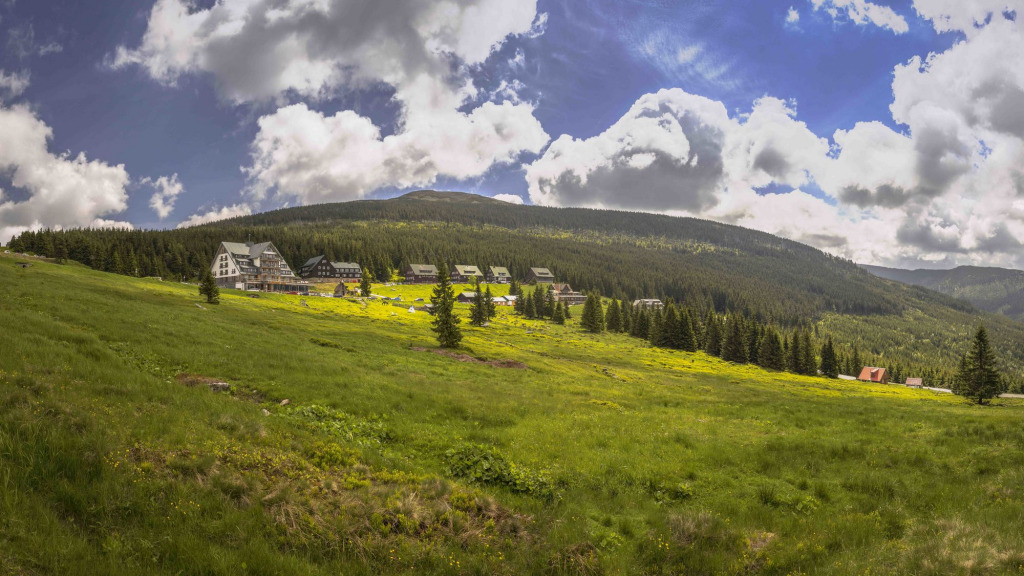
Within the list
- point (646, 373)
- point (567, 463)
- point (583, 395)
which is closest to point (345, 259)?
point (646, 373)

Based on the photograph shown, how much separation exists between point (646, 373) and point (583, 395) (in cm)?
2867

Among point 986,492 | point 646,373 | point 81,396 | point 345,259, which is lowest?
point 646,373

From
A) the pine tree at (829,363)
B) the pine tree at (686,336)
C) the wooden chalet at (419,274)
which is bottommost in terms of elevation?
the pine tree at (829,363)

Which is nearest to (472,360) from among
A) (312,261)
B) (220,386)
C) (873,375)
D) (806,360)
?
(220,386)

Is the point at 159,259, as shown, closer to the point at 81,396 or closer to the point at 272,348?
the point at 272,348

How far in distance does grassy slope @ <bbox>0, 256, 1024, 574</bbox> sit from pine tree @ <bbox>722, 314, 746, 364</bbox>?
90746 mm

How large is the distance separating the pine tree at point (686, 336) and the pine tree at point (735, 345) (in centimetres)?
774

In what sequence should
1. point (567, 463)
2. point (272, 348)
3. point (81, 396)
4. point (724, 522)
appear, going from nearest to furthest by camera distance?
point (724, 522), point (81, 396), point (567, 463), point (272, 348)

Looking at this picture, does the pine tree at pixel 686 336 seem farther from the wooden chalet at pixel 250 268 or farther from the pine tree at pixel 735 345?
the wooden chalet at pixel 250 268

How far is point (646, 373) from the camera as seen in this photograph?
2203 inches

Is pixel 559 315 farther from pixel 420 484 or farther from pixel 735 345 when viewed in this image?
pixel 420 484

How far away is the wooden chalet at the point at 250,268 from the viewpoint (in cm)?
11938

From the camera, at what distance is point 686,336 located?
111125mm

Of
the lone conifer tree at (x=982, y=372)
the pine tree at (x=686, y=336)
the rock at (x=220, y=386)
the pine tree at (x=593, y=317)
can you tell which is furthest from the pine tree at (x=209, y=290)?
the lone conifer tree at (x=982, y=372)
